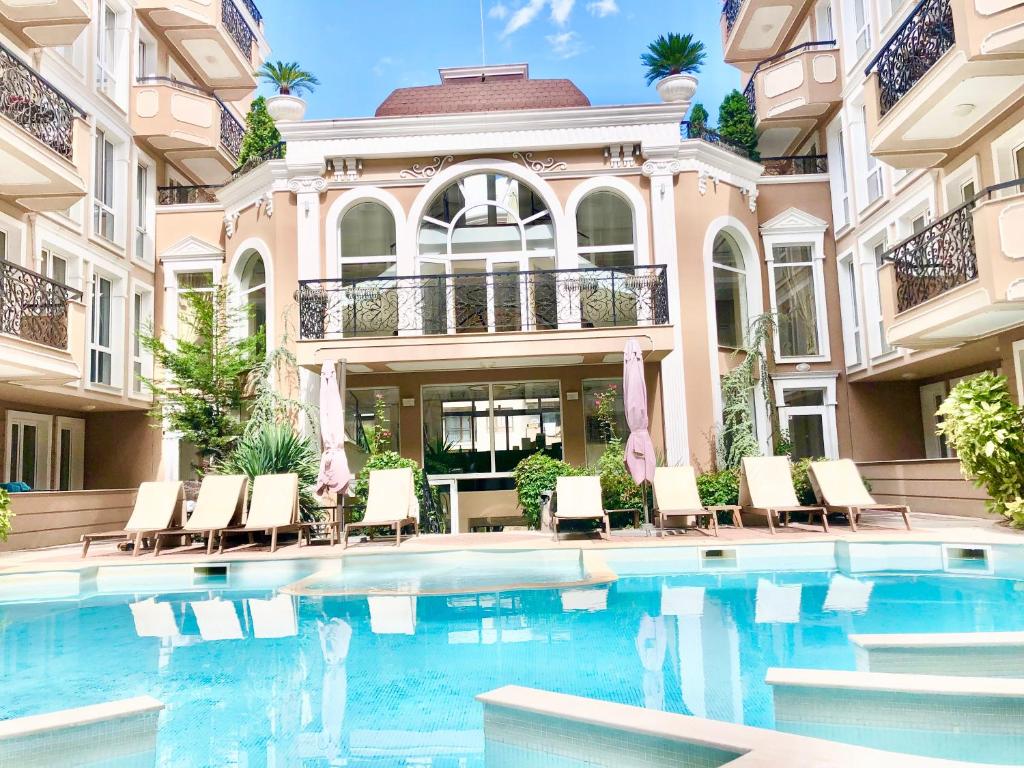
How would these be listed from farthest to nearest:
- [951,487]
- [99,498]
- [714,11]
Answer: [714,11], [99,498], [951,487]

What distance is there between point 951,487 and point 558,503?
6353 mm

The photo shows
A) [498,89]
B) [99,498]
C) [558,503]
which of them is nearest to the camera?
[558,503]

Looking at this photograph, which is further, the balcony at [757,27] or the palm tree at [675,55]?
the balcony at [757,27]

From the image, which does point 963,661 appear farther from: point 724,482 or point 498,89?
point 498,89

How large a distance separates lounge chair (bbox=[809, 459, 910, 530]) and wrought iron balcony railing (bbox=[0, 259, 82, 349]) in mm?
11373

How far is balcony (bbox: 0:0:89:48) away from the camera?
41.4 ft

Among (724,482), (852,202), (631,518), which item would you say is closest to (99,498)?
(631,518)

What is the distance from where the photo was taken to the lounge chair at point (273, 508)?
11.1 metres

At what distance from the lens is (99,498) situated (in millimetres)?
14766

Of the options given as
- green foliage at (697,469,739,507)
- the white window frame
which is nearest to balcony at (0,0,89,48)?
green foliage at (697,469,739,507)

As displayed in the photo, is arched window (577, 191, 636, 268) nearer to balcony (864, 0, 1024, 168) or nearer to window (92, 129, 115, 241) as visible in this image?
balcony (864, 0, 1024, 168)

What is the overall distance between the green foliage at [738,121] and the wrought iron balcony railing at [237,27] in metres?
11.5

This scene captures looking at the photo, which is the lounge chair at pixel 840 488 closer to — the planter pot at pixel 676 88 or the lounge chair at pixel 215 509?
the planter pot at pixel 676 88

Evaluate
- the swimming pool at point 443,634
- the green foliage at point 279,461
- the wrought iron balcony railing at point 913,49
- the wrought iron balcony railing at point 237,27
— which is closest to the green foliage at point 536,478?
A: the swimming pool at point 443,634
